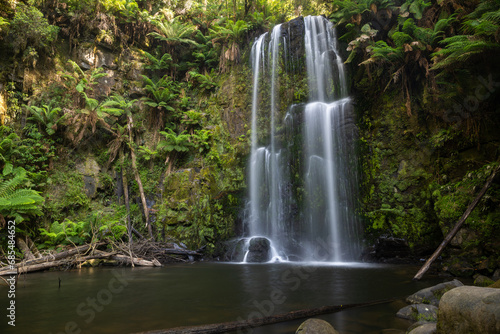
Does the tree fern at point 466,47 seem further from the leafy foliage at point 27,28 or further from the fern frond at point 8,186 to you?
the leafy foliage at point 27,28

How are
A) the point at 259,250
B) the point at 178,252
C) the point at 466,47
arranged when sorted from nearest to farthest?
the point at 466,47, the point at 259,250, the point at 178,252

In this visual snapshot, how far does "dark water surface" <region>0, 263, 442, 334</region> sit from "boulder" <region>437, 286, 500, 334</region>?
1078 mm

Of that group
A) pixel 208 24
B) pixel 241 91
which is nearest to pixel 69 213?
pixel 241 91

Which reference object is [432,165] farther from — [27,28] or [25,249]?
[27,28]

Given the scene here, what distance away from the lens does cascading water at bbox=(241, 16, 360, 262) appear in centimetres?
1024

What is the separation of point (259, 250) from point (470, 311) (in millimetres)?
7999

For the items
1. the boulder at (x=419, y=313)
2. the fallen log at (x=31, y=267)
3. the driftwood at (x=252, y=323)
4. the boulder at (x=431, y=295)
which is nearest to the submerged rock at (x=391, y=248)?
the boulder at (x=431, y=295)

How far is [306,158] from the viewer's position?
11328 mm

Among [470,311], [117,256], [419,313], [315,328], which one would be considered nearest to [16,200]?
[117,256]

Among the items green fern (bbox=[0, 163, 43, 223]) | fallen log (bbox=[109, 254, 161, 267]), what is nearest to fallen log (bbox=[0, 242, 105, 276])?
fallen log (bbox=[109, 254, 161, 267])

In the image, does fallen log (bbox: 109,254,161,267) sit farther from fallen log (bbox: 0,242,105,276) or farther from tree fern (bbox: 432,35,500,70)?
tree fern (bbox: 432,35,500,70)

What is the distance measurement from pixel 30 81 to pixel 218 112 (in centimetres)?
849

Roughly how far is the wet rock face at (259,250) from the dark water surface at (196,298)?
219 centimetres

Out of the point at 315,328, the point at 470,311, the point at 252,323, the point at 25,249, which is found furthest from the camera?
the point at 25,249
